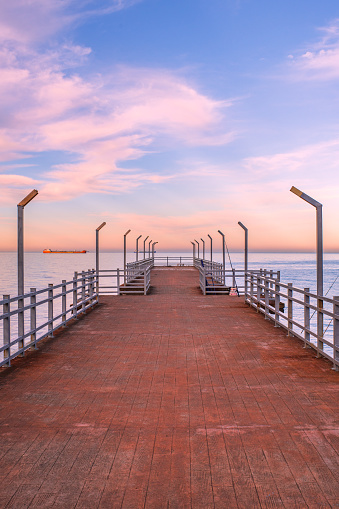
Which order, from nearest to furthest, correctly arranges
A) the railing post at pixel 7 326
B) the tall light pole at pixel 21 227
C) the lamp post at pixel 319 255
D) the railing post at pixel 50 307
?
the railing post at pixel 7 326
the lamp post at pixel 319 255
the tall light pole at pixel 21 227
the railing post at pixel 50 307

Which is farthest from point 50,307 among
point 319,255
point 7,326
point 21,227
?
point 319,255

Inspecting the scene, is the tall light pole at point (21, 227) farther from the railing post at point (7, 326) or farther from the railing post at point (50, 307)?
the railing post at point (7, 326)

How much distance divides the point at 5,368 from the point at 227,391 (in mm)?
3765

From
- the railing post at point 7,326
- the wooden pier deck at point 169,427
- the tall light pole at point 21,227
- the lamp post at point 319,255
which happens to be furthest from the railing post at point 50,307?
the lamp post at point 319,255

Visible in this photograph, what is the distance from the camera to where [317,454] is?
445 cm

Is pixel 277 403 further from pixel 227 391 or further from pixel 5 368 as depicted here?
pixel 5 368

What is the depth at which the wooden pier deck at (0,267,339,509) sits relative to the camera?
3801 millimetres

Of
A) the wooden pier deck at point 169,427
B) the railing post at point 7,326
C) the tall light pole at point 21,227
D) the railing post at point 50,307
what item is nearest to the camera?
the wooden pier deck at point 169,427

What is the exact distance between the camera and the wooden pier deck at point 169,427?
3801 mm

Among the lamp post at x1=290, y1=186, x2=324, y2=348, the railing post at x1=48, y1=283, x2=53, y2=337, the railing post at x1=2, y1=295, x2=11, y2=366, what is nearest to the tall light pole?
the railing post at x1=48, y1=283, x2=53, y2=337

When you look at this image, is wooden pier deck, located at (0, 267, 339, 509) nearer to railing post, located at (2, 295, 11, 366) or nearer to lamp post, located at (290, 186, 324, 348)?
railing post, located at (2, 295, 11, 366)

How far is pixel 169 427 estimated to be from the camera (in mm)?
5172

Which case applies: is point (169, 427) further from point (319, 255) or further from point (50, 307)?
point (50, 307)

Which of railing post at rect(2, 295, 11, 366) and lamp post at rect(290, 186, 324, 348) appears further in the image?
lamp post at rect(290, 186, 324, 348)
